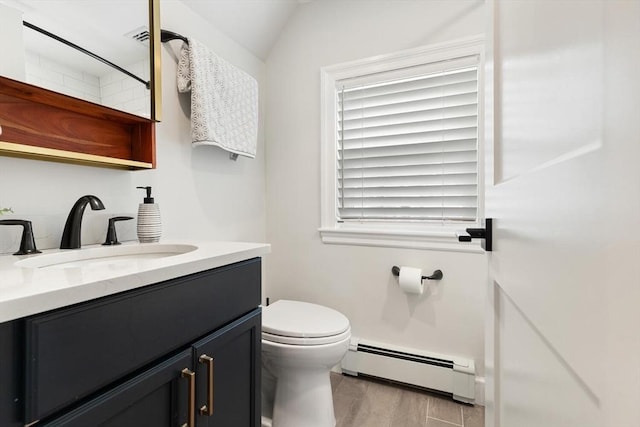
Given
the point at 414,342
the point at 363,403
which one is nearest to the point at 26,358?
the point at 363,403

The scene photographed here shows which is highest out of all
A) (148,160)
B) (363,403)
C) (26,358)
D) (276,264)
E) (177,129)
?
(177,129)

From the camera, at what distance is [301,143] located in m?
1.94

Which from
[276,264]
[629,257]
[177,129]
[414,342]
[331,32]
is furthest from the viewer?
[276,264]

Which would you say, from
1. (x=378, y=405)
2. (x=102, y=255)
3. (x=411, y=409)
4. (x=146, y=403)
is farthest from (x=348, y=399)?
(x=102, y=255)

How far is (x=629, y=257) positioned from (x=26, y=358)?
730mm

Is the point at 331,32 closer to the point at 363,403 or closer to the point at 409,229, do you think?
the point at 409,229

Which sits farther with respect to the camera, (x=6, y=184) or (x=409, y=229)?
(x=409, y=229)

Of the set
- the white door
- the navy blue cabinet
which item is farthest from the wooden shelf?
the white door

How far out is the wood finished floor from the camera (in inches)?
55.8

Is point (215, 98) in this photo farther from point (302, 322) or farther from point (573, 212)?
point (573, 212)

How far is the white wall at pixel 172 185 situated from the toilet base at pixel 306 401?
2.74 ft

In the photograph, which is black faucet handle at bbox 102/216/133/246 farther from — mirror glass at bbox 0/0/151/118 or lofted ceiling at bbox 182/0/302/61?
lofted ceiling at bbox 182/0/302/61

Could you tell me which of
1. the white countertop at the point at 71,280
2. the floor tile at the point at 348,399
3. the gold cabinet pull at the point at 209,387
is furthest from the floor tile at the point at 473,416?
the white countertop at the point at 71,280

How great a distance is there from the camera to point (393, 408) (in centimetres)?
151
